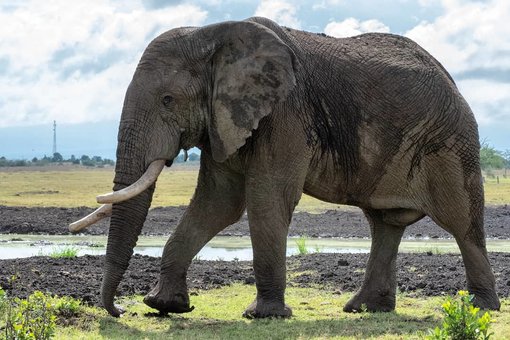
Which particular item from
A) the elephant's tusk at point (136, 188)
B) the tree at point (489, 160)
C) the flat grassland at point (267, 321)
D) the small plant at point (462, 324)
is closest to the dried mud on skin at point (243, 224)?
the flat grassland at point (267, 321)

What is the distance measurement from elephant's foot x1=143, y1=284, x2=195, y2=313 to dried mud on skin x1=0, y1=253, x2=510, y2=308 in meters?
0.90

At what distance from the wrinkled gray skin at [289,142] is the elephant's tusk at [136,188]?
0.42ft

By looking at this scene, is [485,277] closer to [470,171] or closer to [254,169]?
[470,171]

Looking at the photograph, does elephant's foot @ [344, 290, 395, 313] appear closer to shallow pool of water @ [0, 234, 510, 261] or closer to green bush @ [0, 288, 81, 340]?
green bush @ [0, 288, 81, 340]

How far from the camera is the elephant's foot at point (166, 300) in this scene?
11219 millimetres

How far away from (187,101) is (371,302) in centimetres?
363

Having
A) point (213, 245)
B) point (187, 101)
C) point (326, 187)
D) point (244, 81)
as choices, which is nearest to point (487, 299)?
point (326, 187)

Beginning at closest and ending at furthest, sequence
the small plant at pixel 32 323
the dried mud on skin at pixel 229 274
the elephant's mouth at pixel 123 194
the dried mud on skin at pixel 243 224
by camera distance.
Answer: the small plant at pixel 32 323 → the elephant's mouth at pixel 123 194 → the dried mud on skin at pixel 229 274 → the dried mud on skin at pixel 243 224

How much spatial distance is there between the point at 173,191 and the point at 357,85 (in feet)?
135

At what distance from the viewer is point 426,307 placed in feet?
40.7

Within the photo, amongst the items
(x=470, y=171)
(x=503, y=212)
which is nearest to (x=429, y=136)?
(x=470, y=171)

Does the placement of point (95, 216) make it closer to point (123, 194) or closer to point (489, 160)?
point (123, 194)

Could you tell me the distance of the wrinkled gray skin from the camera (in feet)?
35.1

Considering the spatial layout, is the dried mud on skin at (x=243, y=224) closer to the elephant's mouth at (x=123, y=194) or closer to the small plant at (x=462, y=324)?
the elephant's mouth at (x=123, y=194)
